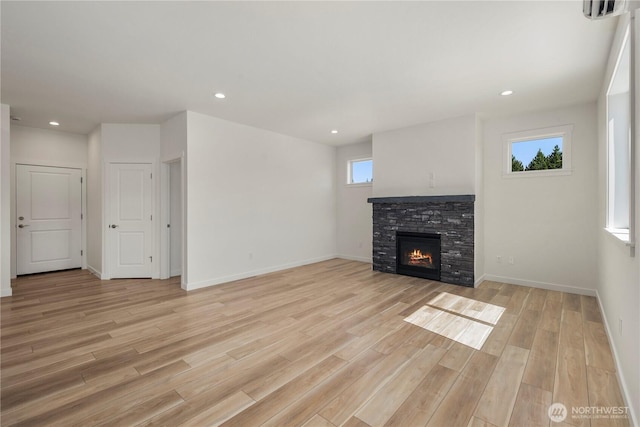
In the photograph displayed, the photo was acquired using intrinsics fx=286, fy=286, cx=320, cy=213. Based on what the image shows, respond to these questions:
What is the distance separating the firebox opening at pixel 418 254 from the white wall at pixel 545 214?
0.93m

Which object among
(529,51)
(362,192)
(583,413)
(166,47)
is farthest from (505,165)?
(166,47)

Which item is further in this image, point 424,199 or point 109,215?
point 109,215

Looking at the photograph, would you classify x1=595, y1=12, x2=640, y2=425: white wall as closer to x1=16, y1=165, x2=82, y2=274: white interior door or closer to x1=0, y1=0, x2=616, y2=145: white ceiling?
x1=0, y1=0, x2=616, y2=145: white ceiling

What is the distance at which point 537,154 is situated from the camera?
179 inches

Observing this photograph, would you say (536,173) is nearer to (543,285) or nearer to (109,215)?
(543,285)

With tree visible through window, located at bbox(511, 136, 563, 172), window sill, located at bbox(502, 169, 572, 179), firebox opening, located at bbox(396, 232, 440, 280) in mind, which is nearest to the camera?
window sill, located at bbox(502, 169, 572, 179)

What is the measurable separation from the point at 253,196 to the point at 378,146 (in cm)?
267

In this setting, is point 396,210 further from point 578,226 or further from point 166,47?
point 166,47

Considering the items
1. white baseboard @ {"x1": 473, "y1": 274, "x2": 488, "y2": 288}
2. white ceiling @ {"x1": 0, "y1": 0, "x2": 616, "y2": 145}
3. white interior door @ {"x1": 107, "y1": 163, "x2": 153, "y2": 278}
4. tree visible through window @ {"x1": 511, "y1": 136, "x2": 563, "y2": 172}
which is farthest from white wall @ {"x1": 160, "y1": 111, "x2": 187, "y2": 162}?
tree visible through window @ {"x1": 511, "y1": 136, "x2": 563, "y2": 172}

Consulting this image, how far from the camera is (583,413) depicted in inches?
69.8

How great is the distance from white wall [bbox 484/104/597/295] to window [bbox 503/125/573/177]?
0.25 feet

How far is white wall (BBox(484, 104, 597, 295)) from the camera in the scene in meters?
4.14

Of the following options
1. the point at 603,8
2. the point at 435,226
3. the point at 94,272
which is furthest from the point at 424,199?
the point at 94,272

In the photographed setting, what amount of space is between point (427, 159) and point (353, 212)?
91.9 inches
